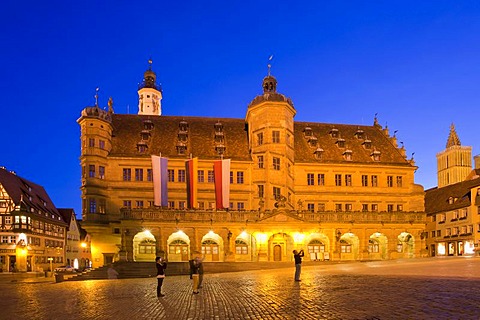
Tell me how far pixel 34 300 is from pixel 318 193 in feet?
161

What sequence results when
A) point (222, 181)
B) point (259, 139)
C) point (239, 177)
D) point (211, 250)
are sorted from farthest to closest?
point (259, 139)
point (239, 177)
point (211, 250)
point (222, 181)

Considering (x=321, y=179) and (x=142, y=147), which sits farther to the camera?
(x=321, y=179)

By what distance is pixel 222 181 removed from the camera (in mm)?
60375

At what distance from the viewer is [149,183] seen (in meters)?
65.9

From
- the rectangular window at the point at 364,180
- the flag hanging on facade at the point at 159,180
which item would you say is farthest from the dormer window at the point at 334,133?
the flag hanging on facade at the point at 159,180

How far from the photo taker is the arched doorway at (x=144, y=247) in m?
60.0

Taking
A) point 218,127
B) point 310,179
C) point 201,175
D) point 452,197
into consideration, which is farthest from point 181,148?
point 452,197

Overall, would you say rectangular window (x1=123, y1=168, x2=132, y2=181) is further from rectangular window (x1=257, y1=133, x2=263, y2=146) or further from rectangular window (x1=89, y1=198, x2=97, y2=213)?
rectangular window (x1=257, y1=133, x2=263, y2=146)

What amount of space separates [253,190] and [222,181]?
7.45 m

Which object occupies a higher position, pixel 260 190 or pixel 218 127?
pixel 218 127

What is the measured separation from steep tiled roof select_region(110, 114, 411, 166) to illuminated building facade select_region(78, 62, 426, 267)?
15 cm

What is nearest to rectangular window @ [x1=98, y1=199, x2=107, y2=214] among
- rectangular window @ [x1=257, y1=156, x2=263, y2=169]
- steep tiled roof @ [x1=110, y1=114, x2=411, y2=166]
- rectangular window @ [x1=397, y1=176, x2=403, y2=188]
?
steep tiled roof @ [x1=110, y1=114, x2=411, y2=166]

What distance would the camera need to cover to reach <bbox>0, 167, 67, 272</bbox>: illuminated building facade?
73.7 meters

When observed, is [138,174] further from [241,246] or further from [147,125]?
[241,246]
